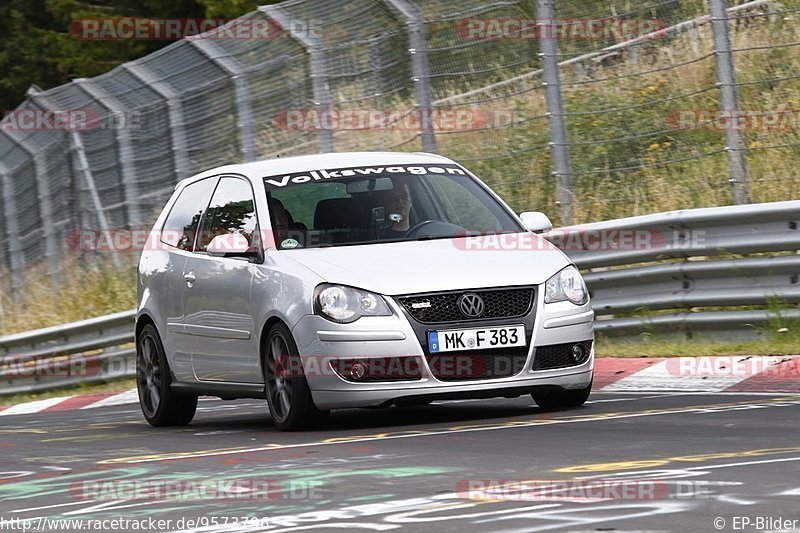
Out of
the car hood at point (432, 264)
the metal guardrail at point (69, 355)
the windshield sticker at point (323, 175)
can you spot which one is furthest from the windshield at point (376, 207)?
the metal guardrail at point (69, 355)

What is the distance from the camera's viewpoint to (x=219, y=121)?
1883cm

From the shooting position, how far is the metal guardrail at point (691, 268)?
38.3ft

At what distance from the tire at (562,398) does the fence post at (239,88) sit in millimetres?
8916

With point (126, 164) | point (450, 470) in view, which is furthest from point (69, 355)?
point (450, 470)

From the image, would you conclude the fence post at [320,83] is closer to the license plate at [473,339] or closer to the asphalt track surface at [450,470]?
the asphalt track surface at [450,470]

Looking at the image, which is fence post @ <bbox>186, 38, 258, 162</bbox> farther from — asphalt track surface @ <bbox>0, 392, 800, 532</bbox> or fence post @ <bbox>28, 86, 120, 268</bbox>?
asphalt track surface @ <bbox>0, 392, 800, 532</bbox>

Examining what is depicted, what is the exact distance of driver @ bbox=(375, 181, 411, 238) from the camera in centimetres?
988

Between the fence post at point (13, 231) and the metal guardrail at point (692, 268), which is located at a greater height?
the fence post at point (13, 231)

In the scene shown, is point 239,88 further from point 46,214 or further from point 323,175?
point 323,175

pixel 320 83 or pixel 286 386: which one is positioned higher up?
pixel 320 83

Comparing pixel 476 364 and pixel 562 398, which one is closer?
pixel 476 364

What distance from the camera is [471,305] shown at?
8961 millimetres

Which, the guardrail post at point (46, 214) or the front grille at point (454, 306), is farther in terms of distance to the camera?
the guardrail post at point (46, 214)

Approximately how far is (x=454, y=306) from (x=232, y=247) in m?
1.58
